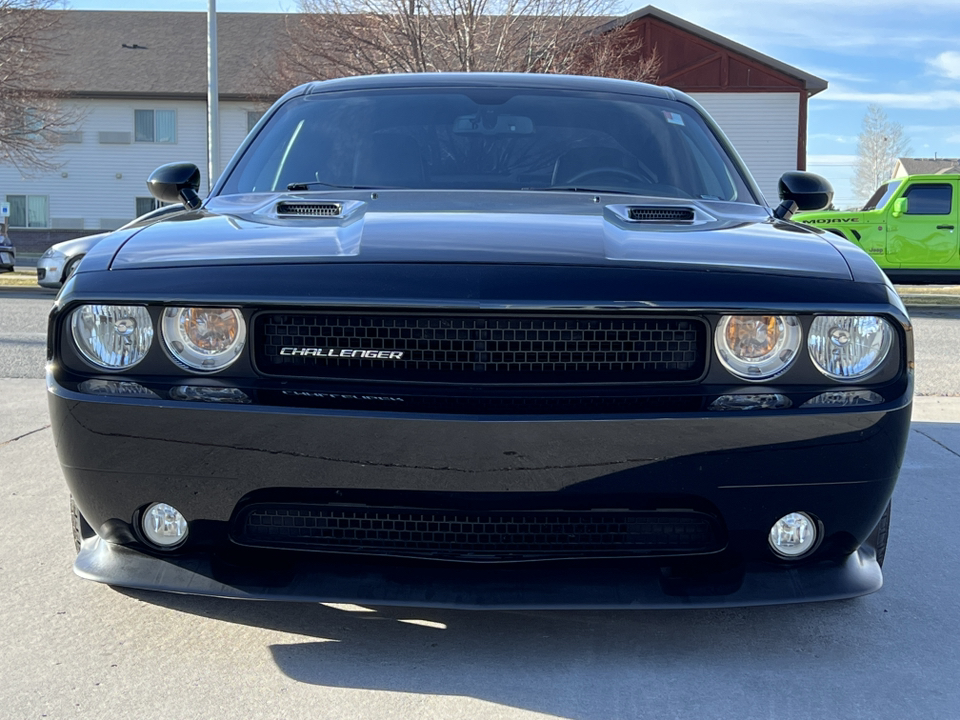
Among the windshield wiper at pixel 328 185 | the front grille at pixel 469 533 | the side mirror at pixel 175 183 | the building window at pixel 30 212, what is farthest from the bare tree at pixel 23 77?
the front grille at pixel 469 533

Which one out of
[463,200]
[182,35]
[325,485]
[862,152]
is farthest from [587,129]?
[862,152]

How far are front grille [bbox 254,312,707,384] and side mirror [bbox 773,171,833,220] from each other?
164 centimetres

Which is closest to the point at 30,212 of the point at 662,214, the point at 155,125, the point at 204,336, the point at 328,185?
the point at 155,125

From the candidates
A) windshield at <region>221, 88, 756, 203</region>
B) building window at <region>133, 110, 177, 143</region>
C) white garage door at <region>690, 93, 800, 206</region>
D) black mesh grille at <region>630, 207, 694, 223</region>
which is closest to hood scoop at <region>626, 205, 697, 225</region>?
black mesh grille at <region>630, 207, 694, 223</region>

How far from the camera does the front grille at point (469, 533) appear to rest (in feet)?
7.75

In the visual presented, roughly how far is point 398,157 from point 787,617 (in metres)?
1.89

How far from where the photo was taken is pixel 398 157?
3.59 metres

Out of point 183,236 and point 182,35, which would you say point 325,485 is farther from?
point 182,35

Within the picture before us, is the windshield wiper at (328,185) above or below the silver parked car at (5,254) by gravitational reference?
above

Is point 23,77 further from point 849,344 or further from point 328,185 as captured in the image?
point 849,344

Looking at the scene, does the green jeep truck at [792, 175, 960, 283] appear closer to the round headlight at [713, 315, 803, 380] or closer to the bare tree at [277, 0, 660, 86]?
the bare tree at [277, 0, 660, 86]

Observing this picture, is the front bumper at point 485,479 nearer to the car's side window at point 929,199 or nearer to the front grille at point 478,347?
the front grille at point 478,347

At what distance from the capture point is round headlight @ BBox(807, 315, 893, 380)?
2.37 metres

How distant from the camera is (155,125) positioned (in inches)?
1414
